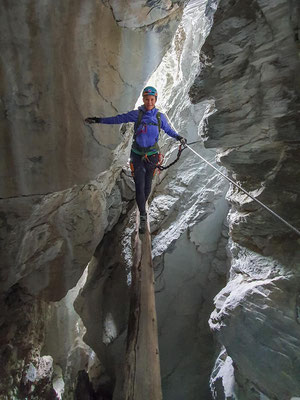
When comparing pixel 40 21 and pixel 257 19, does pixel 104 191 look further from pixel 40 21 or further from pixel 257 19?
pixel 257 19

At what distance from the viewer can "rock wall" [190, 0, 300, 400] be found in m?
2.83

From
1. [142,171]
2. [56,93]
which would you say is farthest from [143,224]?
[56,93]

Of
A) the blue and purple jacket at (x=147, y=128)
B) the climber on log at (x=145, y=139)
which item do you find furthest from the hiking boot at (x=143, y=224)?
the blue and purple jacket at (x=147, y=128)

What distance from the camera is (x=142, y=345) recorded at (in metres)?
2.69

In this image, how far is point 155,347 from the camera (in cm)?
274

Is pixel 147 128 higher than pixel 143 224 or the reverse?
higher

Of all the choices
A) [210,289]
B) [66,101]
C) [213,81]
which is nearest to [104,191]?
[66,101]

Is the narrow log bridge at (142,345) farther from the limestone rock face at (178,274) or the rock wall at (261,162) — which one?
the limestone rock face at (178,274)

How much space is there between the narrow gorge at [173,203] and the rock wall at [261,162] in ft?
0.05

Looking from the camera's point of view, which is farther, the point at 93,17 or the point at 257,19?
the point at 93,17

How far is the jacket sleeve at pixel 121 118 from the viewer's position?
12.2 feet

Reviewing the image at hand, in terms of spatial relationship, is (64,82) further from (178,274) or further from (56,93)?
(178,274)

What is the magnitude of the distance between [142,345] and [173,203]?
14.5ft

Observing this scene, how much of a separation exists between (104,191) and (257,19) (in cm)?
453
